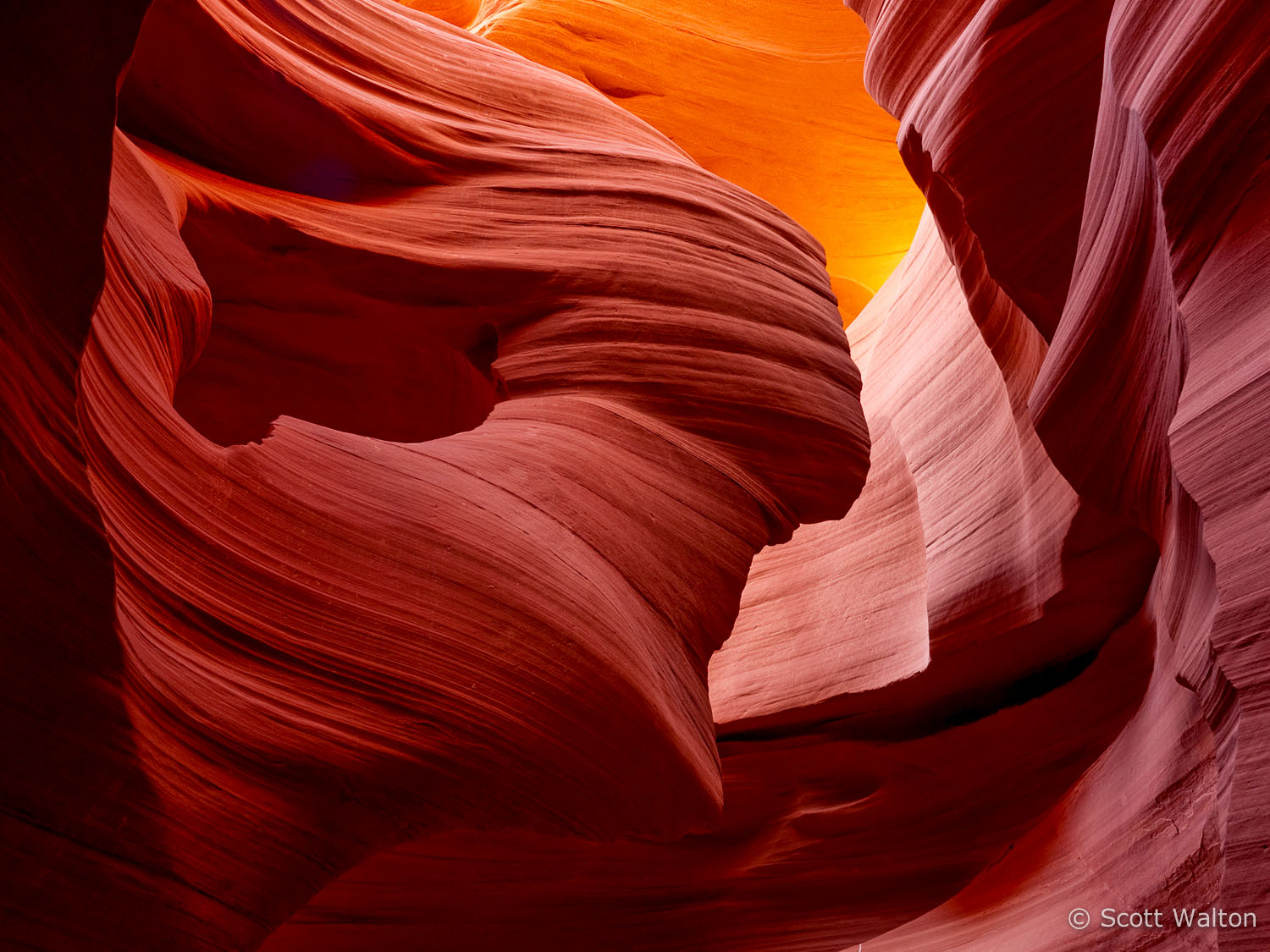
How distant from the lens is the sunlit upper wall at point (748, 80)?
6.46m

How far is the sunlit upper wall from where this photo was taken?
21.2 feet

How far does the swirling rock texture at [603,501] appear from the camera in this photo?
2.07m

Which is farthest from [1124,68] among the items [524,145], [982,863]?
[982,863]

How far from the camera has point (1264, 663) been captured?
2.15 m

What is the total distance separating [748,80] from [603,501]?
14.3ft

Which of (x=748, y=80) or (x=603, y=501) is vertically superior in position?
(x=748, y=80)

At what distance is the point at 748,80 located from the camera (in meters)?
6.75

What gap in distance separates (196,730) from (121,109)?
187 centimetres

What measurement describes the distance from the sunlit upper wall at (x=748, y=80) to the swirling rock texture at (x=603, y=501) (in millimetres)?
357

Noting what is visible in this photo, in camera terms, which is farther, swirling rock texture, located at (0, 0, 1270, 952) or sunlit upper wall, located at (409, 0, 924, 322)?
sunlit upper wall, located at (409, 0, 924, 322)

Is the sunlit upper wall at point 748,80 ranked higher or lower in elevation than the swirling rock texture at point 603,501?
higher

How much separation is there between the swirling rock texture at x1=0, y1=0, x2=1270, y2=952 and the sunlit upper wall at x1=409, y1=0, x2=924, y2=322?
357mm

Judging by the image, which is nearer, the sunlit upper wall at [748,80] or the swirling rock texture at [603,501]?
the swirling rock texture at [603,501]

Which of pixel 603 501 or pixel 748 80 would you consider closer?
pixel 603 501
